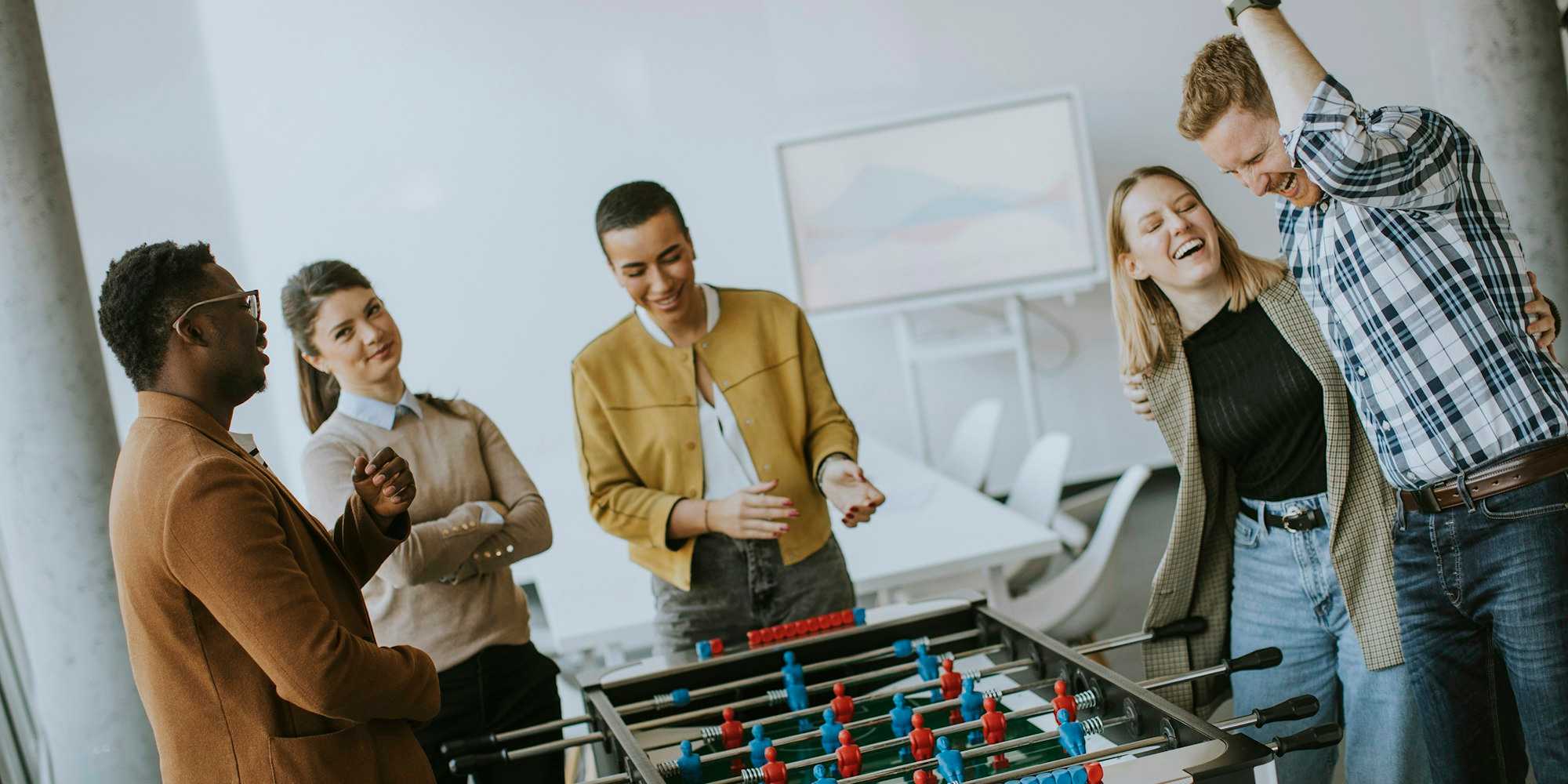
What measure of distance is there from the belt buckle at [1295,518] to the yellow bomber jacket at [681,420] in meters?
0.88

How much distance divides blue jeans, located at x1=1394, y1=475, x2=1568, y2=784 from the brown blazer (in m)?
1.51

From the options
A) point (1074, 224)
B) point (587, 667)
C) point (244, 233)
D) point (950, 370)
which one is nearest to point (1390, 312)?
point (587, 667)

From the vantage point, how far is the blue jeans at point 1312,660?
2.14m

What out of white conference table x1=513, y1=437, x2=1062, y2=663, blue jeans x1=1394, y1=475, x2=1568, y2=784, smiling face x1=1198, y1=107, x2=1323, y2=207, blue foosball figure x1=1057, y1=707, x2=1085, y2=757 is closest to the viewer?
blue foosball figure x1=1057, y1=707, x2=1085, y2=757

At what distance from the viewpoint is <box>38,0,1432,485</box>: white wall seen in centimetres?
646

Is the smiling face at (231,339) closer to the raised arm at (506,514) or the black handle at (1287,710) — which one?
the raised arm at (506,514)

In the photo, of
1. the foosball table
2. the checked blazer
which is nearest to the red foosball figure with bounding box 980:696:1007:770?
the foosball table

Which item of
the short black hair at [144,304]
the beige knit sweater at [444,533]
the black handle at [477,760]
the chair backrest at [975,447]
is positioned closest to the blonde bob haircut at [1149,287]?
the beige knit sweater at [444,533]

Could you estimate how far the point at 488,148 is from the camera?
259 inches

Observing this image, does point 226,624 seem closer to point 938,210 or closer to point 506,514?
point 506,514

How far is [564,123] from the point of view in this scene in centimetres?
659

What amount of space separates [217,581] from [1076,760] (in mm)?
1116

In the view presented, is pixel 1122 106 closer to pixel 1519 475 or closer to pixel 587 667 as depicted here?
pixel 587 667

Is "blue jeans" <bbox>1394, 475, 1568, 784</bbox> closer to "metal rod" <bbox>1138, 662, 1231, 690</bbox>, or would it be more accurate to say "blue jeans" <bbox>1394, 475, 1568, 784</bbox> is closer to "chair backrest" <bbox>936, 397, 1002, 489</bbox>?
"metal rod" <bbox>1138, 662, 1231, 690</bbox>
